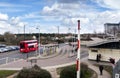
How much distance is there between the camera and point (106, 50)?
51.3 metres

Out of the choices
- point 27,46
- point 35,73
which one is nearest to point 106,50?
point 35,73

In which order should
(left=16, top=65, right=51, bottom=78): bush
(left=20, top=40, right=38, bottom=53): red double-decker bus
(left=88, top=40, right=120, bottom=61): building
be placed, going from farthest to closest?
(left=20, top=40, right=38, bottom=53): red double-decker bus → (left=88, top=40, right=120, bottom=61): building → (left=16, top=65, right=51, bottom=78): bush

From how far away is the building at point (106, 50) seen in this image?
50.0 m

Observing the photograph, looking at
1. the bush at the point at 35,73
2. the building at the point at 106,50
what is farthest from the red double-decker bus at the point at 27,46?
the bush at the point at 35,73

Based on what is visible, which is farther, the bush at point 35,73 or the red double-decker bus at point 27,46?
the red double-decker bus at point 27,46

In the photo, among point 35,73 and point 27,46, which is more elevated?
point 27,46

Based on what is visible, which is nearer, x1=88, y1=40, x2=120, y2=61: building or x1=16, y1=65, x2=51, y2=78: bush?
x1=16, y1=65, x2=51, y2=78: bush

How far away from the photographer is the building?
5003cm

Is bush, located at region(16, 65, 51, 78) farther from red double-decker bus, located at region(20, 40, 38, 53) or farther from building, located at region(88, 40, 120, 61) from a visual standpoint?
red double-decker bus, located at region(20, 40, 38, 53)

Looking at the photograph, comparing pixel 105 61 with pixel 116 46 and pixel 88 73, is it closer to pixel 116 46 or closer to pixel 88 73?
pixel 116 46

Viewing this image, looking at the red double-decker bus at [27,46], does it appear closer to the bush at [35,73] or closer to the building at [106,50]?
the building at [106,50]

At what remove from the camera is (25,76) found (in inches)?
1153

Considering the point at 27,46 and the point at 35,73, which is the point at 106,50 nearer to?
the point at 35,73

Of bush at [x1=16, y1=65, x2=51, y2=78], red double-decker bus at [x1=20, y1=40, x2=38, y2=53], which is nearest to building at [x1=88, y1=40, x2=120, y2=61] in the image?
red double-decker bus at [x1=20, y1=40, x2=38, y2=53]
